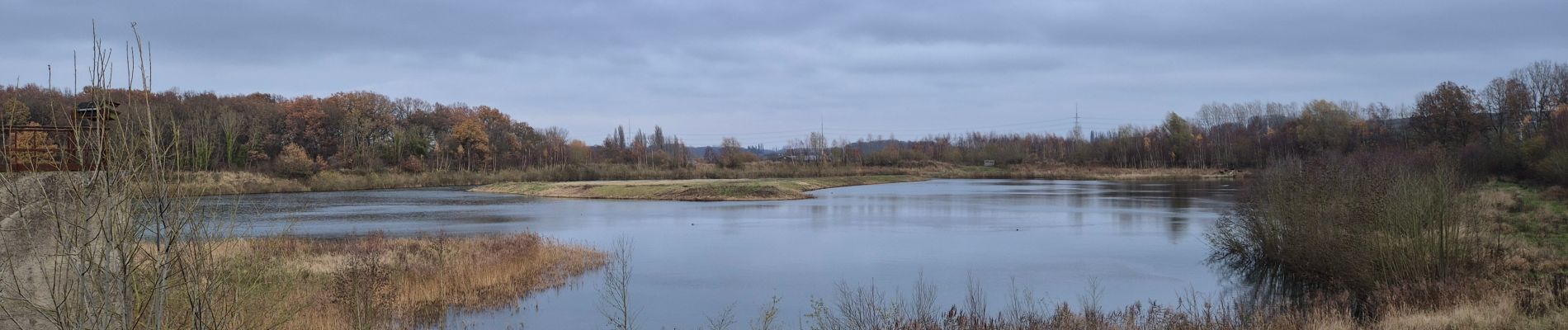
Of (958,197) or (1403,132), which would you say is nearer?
(958,197)

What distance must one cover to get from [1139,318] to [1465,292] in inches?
172

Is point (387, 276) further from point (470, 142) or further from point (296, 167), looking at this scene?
point (470, 142)

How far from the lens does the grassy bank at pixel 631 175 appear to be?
67.7 m

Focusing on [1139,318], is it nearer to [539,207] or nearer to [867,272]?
[867,272]

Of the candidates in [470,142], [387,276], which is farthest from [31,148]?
[470,142]

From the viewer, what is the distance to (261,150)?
80.4 meters

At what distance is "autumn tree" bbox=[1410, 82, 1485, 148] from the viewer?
69500 mm

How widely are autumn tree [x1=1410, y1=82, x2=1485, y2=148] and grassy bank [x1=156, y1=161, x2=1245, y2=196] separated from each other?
18.2 m

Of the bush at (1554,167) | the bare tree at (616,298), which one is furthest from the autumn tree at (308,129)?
the bush at (1554,167)

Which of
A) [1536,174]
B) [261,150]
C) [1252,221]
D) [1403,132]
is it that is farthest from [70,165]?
[1403,132]

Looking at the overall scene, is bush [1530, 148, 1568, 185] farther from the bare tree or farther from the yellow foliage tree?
the yellow foliage tree

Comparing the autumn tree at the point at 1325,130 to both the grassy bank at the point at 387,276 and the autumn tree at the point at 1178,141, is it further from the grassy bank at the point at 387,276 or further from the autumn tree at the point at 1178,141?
the grassy bank at the point at 387,276

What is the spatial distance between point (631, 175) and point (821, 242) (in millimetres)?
61000

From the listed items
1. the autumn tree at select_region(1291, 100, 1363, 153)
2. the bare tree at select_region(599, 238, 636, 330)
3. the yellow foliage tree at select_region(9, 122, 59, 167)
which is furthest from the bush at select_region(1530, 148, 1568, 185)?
the autumn tree at select_region(1291, 100, 1363, 153)
